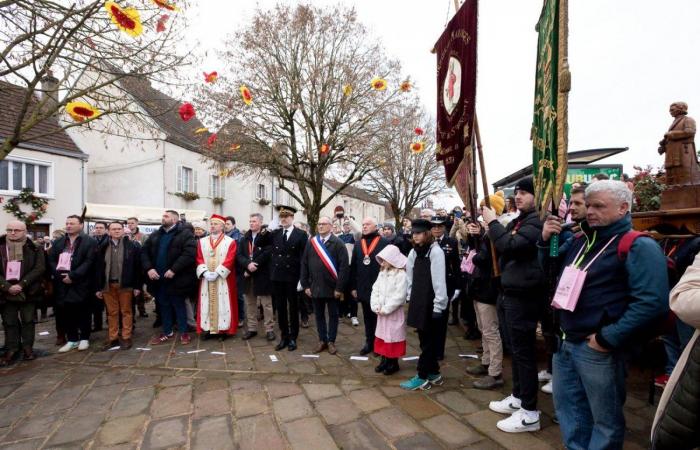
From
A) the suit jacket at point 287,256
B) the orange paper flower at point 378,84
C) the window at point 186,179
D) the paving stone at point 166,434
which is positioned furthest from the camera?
the window at point 186,179

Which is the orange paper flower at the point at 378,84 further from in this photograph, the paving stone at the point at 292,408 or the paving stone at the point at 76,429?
the paving stone at the point at 76,429

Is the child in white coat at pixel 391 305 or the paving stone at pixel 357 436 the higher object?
the child in white coat at pixel 391 305

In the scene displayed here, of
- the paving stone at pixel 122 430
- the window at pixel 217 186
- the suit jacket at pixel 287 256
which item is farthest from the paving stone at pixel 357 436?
the window at pixel 217 186

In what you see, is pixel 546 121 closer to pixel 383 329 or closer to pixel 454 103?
pixel 454 103

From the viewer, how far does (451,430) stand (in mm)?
3135

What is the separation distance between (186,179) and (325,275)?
58.5 ft

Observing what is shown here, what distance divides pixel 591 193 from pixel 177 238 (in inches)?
224

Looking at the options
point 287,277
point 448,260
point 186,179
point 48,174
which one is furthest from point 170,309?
point 186,179

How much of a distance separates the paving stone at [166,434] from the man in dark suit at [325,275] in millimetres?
2230

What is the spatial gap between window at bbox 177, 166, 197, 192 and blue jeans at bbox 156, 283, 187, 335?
596 inches

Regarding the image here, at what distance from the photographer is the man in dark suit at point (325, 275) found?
530 cm

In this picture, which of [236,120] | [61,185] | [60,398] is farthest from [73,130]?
[60,398]

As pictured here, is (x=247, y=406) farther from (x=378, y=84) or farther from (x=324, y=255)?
(x=378, y=84)

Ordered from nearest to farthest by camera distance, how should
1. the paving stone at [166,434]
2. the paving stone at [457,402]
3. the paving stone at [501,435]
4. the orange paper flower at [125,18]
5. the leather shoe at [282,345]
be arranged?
the paving stone at [501,435] → the paving stone at [166,434] → the paving stone at [457,402] → the orange paper flower at [125,18] → the leather shoe at [282,345]
